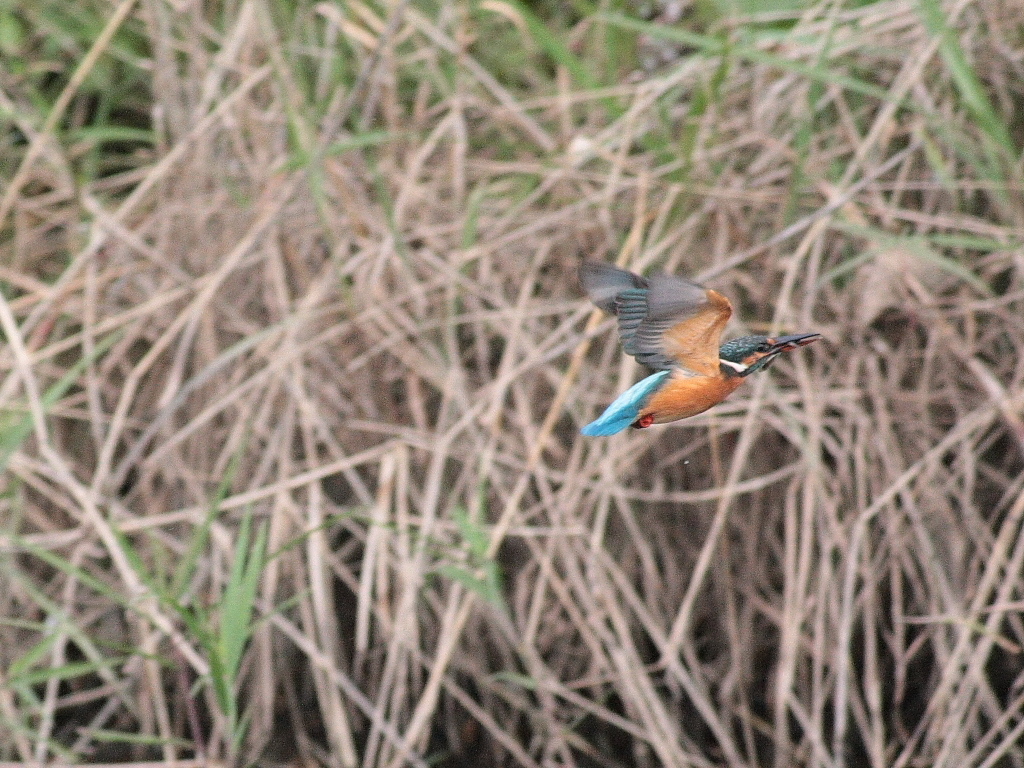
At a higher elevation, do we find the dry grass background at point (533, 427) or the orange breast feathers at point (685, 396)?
the orange breast feathers at point (685, 396)

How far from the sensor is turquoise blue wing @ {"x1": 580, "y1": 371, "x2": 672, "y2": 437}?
1372 millimetres

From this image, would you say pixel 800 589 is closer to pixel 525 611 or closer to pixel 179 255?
pixel 525 611

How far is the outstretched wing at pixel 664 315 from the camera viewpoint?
1230mm

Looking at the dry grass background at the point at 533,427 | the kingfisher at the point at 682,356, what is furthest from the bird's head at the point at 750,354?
the dry grass background at the point at 533,427

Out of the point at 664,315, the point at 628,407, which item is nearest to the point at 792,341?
the point at 664,315

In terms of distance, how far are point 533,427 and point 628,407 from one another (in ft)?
3.35

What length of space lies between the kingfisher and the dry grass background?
2.37 ft

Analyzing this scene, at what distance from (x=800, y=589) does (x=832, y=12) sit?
3.18 feet

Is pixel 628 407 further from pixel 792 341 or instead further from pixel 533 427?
pixel 533 427

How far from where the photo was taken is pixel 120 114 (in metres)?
3.25

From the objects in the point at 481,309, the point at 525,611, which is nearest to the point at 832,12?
the point at 481,309

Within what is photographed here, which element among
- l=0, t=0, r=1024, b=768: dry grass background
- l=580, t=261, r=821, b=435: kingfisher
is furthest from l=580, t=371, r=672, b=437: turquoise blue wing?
l=0, t=0, r=1024, b=768: dry grass background

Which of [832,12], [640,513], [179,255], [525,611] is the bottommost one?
[525,611]

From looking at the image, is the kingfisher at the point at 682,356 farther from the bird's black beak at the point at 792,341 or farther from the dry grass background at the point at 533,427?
the dry grass background at the point at 533,427
